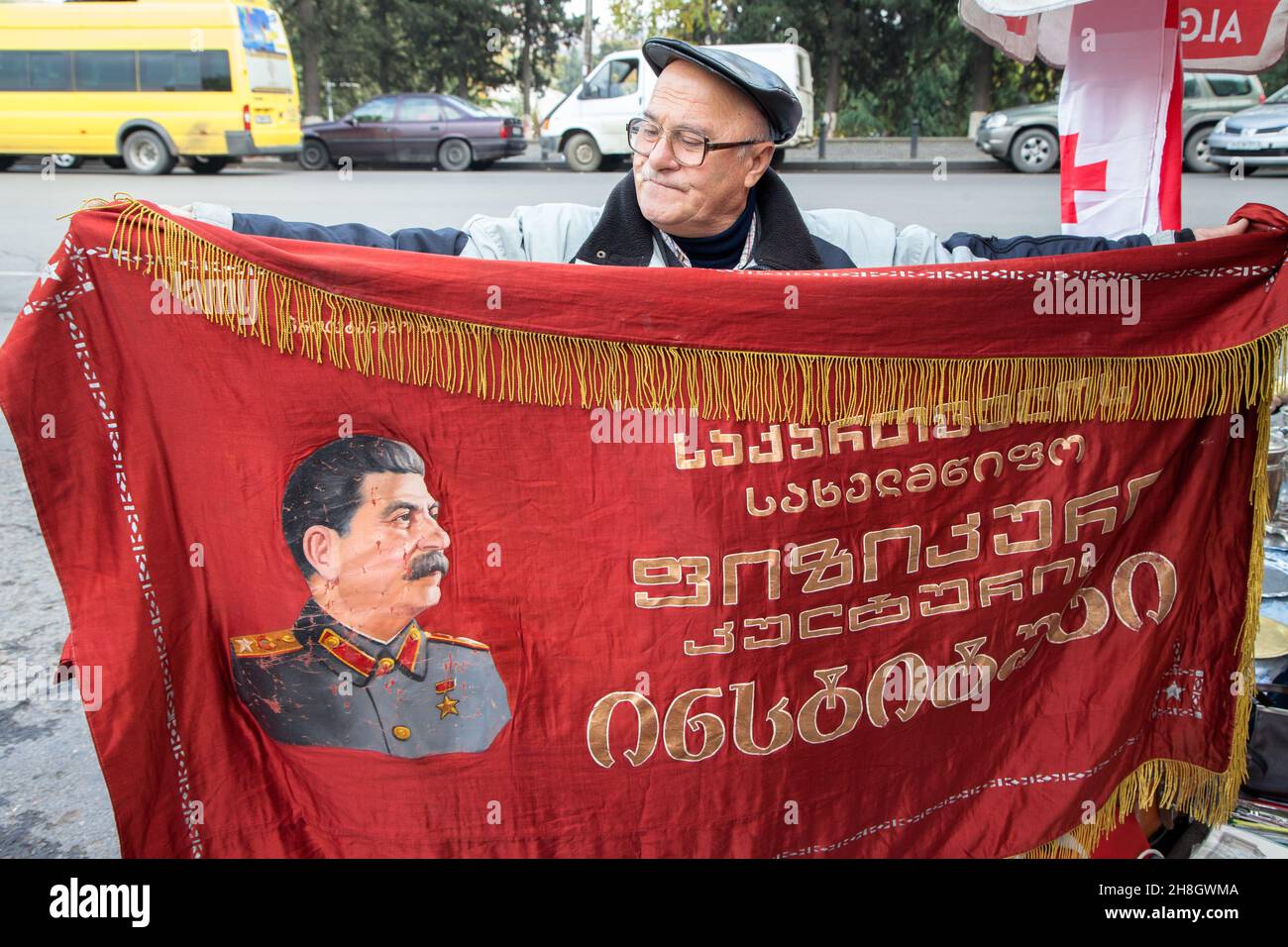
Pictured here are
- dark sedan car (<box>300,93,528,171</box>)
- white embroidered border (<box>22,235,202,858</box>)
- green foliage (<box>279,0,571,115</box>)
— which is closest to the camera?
white embroidered border (<box>22,235,202,858</box>)

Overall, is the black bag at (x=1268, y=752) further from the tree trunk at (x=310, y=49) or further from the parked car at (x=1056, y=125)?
the tree trunk at (x=310, y=49)

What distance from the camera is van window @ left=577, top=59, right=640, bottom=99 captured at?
15758 mm

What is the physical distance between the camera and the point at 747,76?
2.42m

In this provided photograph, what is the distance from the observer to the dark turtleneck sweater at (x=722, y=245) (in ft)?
8.54

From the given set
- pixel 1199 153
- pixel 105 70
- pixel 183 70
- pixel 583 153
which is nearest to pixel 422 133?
pixel 583 153

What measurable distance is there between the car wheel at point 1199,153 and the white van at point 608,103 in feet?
16.7

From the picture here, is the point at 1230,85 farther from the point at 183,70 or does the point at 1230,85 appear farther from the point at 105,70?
the point at 105,70

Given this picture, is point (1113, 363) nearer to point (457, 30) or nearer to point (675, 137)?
point (675, 137)

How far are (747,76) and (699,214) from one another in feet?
1.05

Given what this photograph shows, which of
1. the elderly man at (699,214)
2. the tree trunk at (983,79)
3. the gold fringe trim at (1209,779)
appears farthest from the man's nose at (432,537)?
the tree trunk at (983,79)

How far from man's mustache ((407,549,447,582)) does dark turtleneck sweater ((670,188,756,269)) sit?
1.00 meters

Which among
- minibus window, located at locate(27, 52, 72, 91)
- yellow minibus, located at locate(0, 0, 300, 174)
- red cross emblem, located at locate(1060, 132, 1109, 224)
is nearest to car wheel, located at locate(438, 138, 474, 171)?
yellow minibus, located at locate(0, 0, 300, 174)

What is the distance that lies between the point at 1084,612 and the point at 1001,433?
0.45 m

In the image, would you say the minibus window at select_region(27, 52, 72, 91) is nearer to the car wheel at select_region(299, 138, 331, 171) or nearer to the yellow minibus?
the yellow minibus
